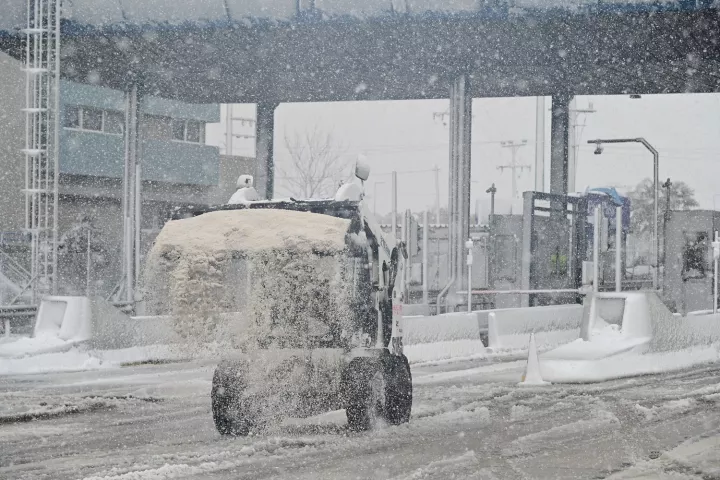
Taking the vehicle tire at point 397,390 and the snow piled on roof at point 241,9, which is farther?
the snow piled on roof at point 241,9

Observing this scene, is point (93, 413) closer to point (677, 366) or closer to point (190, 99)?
point (677, 366)

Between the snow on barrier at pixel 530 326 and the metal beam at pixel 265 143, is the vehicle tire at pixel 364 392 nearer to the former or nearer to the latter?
the snow on barrier at pixel 530 326

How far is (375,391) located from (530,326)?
13636 millimetres

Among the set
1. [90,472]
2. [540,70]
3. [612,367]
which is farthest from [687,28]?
[90,472]

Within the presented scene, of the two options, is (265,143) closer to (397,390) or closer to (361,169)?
(361,169)

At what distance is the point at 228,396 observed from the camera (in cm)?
1092

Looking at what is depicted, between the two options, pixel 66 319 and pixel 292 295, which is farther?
pixel 66 319

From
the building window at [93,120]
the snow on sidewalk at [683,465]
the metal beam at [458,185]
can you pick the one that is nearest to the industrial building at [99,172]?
the building window at [93,120]

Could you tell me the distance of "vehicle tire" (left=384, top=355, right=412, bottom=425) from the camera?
431 inches

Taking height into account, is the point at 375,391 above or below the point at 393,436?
above

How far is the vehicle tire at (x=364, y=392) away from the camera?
1048cm

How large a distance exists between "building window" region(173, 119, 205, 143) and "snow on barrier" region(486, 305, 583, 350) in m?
34.4

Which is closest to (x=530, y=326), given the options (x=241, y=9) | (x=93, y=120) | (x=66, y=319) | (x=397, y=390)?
(x=241, y=9)

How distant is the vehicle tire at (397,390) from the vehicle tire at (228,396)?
4.74 feet
